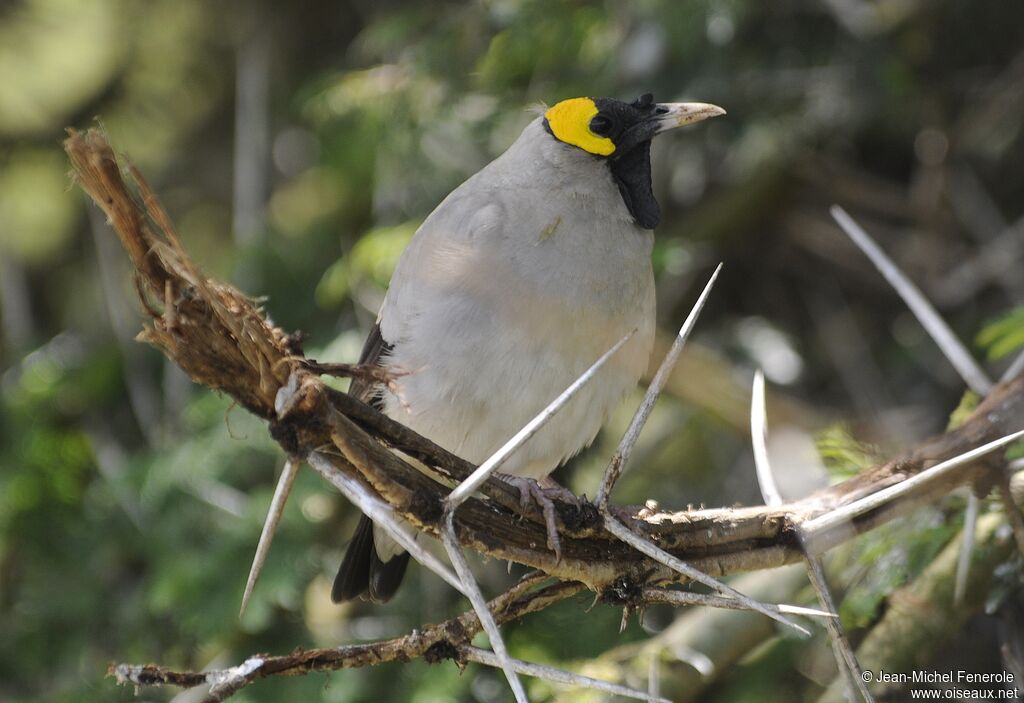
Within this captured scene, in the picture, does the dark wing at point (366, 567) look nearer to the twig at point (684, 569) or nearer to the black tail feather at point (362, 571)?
the black tail feather at point (362, 571)

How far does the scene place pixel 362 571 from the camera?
3.64 metres

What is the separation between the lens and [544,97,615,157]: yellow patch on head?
345cm

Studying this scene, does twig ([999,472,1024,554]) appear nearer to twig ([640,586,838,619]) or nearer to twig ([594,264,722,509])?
twig ([640,586,838,619])

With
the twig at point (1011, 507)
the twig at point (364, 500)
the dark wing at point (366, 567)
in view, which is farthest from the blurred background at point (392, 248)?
the twig at point (364, 500)

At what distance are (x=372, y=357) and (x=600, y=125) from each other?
99cm

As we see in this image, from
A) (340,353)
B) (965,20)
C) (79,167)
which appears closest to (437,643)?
(79,167)

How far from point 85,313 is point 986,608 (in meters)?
4.92

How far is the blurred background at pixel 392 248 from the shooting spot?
426 centimetres

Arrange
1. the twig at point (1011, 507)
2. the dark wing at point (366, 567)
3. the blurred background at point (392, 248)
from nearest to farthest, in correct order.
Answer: the twig at point (1011, 507) → the dark wing at point (366, 567) → the blurred background at point (392, 248)

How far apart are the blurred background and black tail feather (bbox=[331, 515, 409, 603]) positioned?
39cm

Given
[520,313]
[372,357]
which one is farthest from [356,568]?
[520,313]

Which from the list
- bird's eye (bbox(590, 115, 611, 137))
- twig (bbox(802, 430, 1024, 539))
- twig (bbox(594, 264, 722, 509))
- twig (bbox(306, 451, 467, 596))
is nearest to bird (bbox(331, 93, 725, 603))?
bird's eye (bbox(590, 115, 611, 137))

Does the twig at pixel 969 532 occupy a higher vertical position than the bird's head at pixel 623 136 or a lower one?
lower

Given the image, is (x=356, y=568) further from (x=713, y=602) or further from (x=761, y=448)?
(x=713, y=602)
